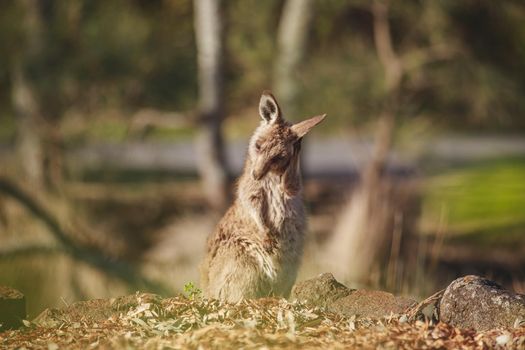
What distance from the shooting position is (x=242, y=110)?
69.7ft

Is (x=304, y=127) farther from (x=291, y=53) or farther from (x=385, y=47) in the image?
(x=385, y=47)

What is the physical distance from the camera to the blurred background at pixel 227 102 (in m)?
14.2

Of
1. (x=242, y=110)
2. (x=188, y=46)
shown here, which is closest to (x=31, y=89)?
(x=188, y=46)

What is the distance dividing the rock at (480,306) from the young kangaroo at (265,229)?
3.63 ft

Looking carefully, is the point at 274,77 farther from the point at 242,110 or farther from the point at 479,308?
the point at 479,308

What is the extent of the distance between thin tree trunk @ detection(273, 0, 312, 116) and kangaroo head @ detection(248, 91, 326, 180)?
424 inches

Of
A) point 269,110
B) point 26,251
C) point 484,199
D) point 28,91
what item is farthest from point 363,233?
point 484,199

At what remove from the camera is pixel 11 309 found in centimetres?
585

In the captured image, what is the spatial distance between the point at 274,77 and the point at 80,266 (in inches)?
277

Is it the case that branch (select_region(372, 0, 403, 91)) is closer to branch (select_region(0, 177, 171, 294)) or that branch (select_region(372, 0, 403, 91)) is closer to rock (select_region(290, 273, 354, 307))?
branch (select_region(0, 177, 171, 294))

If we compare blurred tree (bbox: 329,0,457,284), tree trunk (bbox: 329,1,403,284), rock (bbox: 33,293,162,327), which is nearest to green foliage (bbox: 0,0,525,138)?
blurred tree (bbox: 329,0,457,284)

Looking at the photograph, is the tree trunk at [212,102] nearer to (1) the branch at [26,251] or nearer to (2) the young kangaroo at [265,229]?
(1) the branch at [26,251]

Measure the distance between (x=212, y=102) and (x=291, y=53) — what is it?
1749 mm

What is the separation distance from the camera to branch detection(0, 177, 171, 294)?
11.3 m
